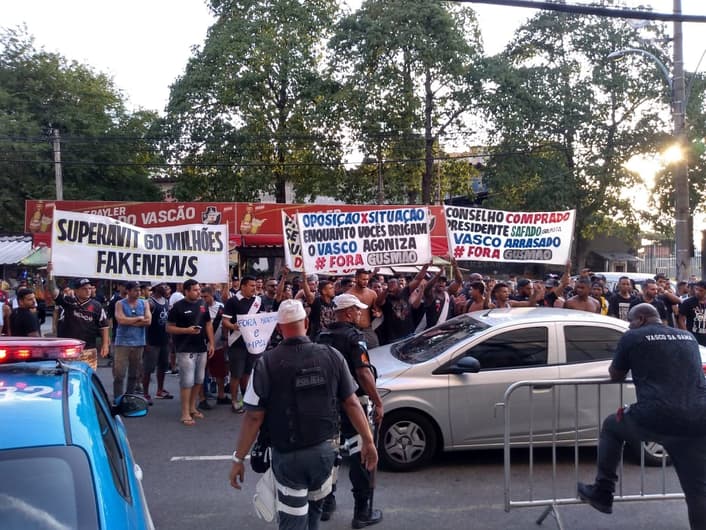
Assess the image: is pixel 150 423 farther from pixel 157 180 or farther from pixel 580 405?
pixel 157 180

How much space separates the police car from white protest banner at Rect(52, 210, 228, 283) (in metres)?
5.52

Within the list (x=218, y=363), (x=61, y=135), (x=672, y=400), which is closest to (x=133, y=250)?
(x=218, y=363)

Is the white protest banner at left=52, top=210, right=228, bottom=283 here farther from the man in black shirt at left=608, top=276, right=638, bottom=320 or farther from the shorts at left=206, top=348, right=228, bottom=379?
the man in black shirt at left=608, top=276, right=638, bottom=320

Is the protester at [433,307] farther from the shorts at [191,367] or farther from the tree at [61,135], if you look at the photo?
the tree at [61,135]

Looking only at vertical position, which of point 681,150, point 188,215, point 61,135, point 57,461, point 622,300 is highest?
point 61,135

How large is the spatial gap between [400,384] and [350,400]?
2594 millimetres

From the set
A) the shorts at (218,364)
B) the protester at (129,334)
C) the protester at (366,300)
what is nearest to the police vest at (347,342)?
the protester at (366,300)

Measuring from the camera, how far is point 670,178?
31234 millimetres

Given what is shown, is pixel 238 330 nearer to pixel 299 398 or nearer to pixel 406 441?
pixel 406 441

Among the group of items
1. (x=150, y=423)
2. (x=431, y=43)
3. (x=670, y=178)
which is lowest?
(x=150, y=423)

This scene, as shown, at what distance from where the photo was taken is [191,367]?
8469 mm

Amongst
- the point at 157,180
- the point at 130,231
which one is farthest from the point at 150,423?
the point at 157,180

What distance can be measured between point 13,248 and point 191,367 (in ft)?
78.8

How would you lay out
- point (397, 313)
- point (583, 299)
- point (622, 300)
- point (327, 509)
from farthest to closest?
1. point (622, 300)
2. point (397, 313)
3. point (583, 299)
4. point (327, 509)
